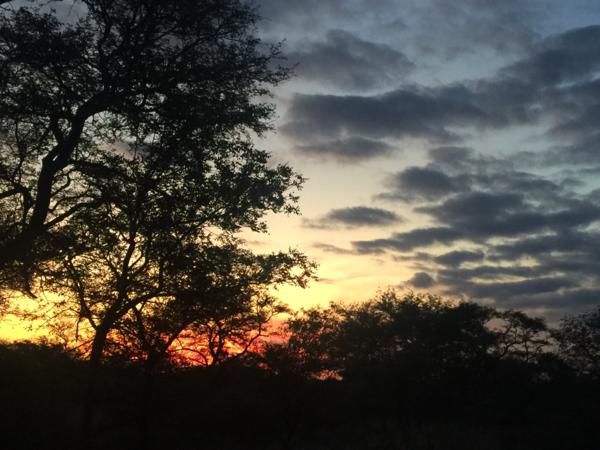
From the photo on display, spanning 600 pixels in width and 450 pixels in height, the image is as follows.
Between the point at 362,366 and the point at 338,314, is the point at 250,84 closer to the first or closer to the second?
the point at 362,366

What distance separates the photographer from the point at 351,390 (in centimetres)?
5025

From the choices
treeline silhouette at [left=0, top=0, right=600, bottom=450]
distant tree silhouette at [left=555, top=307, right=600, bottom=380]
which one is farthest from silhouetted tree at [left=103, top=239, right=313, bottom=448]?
distant tree silhouette at [left=555, top=307, right=600, bottom=380]

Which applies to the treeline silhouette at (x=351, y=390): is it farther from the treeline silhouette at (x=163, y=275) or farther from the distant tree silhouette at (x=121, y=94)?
the distant tree silhouette at (x=121, y=94)

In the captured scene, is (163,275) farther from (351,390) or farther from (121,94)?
(351,390)

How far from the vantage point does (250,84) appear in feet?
43.2

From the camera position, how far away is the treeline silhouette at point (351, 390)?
27969 millimetres

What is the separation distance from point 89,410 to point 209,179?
44.2 ft

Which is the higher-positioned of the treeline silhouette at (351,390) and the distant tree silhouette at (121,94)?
the distant tree silhouette at (121,94)

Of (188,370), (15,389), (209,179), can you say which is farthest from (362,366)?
(209,179)

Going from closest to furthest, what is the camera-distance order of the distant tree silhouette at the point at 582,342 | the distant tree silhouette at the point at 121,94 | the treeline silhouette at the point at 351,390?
the distant tree silhouette at the point at 121,94 < the treeline silhouette at the point at 351,390 < the distant tree silhouette at the point at 582,342

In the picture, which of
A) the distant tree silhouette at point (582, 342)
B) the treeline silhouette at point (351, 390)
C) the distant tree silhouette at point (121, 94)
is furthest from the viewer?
the distant tree silhouette at point (582, 342)

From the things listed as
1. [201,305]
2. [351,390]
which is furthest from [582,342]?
[201,305]

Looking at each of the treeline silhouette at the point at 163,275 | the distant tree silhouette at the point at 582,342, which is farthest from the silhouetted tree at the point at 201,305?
the distant tree silhouette at the point at 582,342

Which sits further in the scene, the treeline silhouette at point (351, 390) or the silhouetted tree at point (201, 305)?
the treeline silhouette at point (351, 390)
